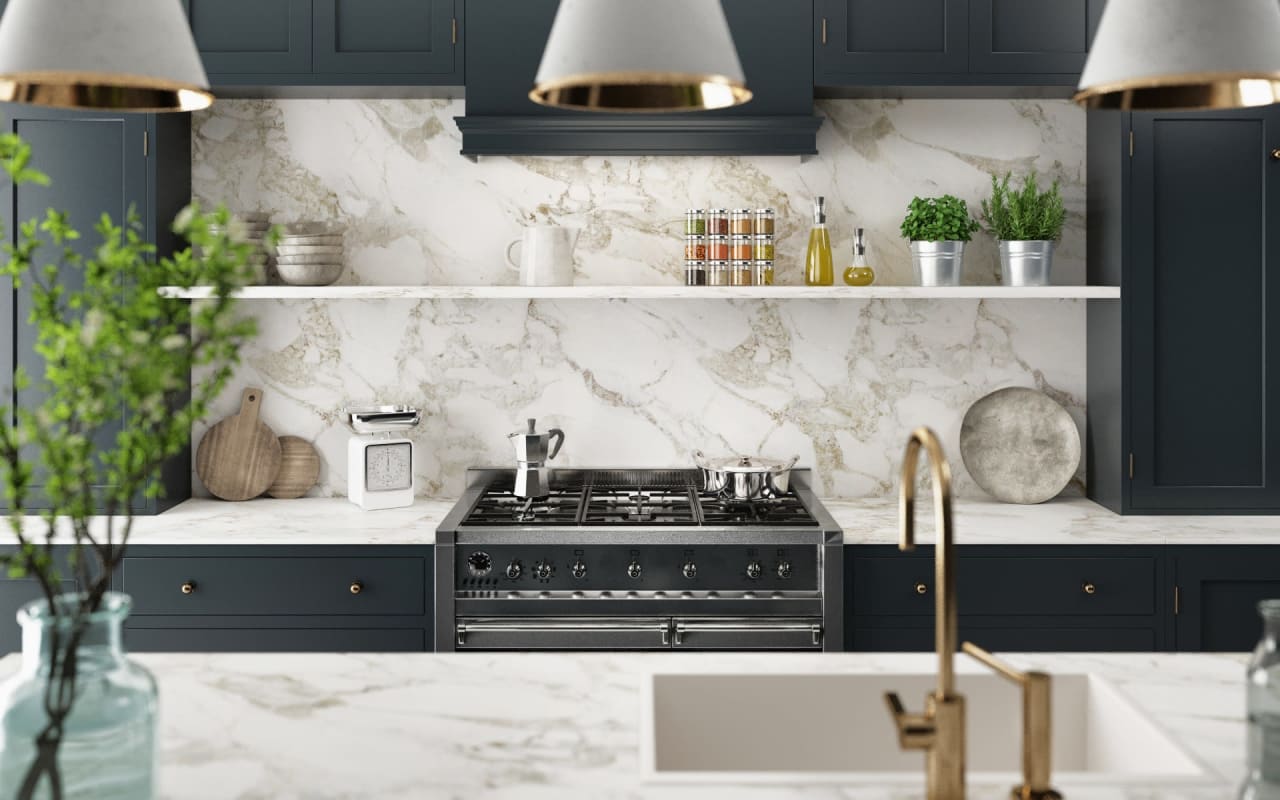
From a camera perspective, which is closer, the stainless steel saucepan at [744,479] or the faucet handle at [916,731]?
the faucet handle at [916,731]

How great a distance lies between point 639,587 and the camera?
9.71ft

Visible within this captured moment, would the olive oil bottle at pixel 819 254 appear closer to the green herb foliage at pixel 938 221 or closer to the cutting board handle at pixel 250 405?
the green herb foliage at pixel 938 221

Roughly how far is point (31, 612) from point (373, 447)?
2.19 metres

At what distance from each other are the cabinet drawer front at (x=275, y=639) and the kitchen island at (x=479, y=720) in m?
1.15

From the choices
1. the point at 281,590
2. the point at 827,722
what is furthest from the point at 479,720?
the point at 281,590

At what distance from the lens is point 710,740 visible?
171 cm

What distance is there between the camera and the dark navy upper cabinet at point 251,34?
3.24m

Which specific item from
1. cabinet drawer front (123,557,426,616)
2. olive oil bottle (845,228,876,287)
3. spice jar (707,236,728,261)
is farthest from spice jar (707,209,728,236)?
cabinet drawer front (123,557,426,616)

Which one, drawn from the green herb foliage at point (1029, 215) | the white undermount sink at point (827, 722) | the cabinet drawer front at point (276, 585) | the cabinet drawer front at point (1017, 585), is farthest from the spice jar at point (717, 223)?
the white undermount sink at point (827, 722)

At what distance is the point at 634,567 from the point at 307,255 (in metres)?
1.33

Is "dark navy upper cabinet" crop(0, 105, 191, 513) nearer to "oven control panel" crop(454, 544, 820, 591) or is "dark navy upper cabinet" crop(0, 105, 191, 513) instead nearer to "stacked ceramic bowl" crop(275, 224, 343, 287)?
"stacked ceramic bowl" crop(275, 224, 343, 287)

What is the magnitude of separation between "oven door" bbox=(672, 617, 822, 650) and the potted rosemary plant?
189cm

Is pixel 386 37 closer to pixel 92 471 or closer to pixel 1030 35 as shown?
pixel 1030 35

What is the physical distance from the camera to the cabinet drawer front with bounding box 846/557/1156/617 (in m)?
2.99
